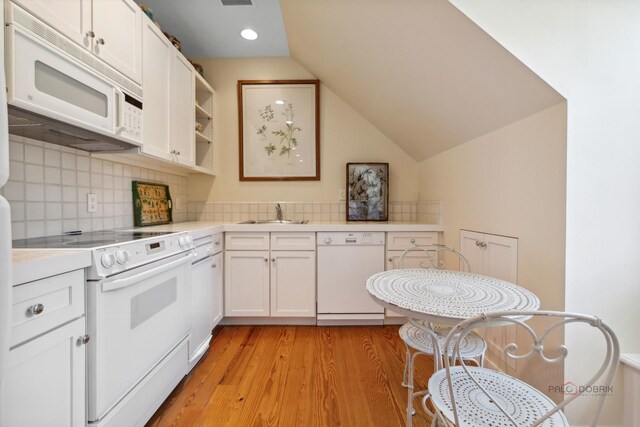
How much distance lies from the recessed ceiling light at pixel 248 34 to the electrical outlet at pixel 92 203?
178cm

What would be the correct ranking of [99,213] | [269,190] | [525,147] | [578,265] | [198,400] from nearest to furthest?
[578,265], [525,147], [198,400], [99,213], [269,190]

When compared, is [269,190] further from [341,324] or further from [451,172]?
[451,172]

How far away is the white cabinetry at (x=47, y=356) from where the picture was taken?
79 cm

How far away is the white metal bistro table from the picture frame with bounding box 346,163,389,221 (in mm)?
1427

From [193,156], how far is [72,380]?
70.9 inches

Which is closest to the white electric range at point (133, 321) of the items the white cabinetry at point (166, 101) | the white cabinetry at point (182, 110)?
the white cabinetry at point (166, 101)

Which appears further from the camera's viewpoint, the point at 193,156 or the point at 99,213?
the point at 193,156

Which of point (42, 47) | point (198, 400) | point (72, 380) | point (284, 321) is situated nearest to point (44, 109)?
point (42, 47)

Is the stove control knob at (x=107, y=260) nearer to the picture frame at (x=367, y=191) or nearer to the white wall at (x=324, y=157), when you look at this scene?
the white wall at (x=324, y=157)

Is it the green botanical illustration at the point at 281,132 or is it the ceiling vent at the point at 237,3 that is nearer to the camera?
the ceiling vent at the point at 237,3

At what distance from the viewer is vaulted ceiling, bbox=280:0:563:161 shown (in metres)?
1.32

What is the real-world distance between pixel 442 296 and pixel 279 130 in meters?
2.32

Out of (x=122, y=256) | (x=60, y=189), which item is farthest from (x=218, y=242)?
(x=122, y=256)

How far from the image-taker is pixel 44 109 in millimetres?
1062
